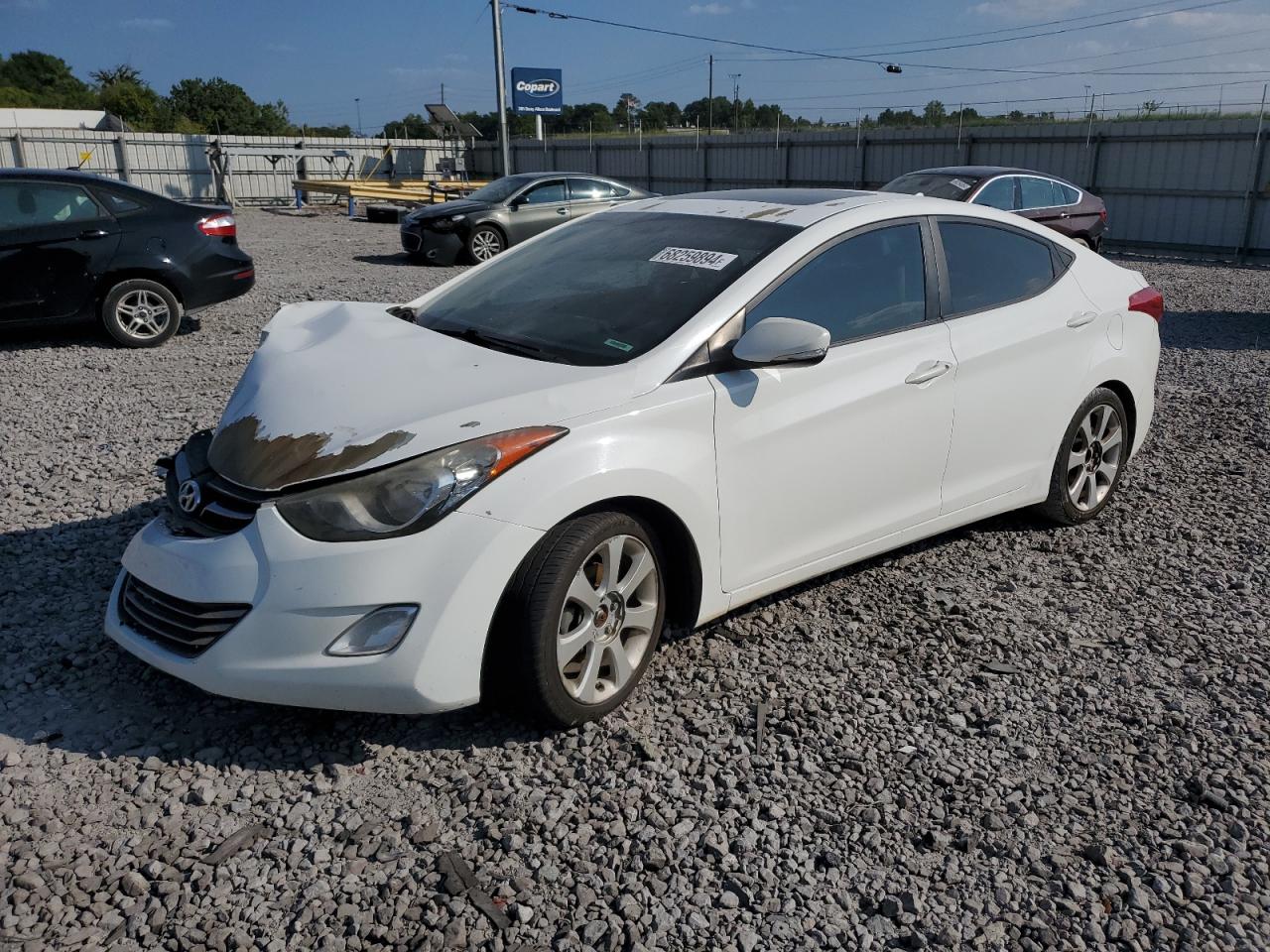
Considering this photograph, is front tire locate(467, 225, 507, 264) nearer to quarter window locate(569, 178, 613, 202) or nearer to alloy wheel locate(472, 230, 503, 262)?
alloy wheel locate(472, 230, 503, 262)

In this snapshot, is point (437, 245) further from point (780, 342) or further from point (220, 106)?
point (220, 106)

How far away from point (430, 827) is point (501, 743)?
44cm

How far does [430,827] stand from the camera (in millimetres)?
2883

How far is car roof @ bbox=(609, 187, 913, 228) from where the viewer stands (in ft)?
13.4

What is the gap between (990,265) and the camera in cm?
457

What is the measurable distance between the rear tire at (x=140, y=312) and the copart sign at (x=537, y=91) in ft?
106

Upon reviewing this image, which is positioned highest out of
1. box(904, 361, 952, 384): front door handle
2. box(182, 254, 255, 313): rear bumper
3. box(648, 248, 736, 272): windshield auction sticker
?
box(648, 248, 736, 272): windshield auction sticker

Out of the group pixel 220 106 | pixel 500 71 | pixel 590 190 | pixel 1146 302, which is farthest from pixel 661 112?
pixel 1146 302

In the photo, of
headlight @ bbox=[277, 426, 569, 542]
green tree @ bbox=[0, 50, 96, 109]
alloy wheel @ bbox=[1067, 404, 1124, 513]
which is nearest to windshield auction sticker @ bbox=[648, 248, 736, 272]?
headlight @ bbox=[277, 426, 569, 542]

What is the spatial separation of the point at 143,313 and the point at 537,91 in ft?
110

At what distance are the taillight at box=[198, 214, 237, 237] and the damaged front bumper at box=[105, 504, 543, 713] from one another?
745 cm

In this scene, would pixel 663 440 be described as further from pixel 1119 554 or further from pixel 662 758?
pixel 1119 554

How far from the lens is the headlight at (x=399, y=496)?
292cm

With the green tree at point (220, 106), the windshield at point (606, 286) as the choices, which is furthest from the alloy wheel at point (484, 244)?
the green tree at point (220, 106)
